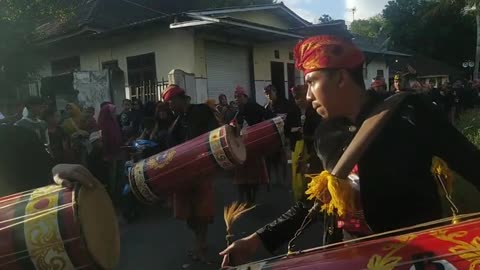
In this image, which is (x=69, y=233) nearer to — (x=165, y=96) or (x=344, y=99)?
(x=344, y=99)

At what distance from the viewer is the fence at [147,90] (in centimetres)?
1294

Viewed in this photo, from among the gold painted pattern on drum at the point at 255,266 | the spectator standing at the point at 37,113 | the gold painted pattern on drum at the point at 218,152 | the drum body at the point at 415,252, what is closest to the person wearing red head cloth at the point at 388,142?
the drum body at the point at 415,252

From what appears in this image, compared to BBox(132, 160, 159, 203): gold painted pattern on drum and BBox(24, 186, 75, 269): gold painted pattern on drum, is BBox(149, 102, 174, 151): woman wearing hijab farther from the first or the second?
BBox(24, 186, 75, 269): gold painted pattern on drum

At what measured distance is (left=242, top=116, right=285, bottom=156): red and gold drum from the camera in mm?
6422

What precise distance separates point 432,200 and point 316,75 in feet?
1.71

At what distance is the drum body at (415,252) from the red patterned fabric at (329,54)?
538mm

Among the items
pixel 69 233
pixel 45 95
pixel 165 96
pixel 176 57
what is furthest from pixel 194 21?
pixel 69 233

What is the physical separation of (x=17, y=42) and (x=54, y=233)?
11292 millimetres

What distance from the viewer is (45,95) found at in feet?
42.9

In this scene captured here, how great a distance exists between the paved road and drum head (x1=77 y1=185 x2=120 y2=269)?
195 cm

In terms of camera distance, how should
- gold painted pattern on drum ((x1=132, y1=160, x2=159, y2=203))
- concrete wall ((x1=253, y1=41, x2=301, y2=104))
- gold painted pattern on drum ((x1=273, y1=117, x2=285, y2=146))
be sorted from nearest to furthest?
gold painted pattern on drum ((x1=132, y1=160, x2=159, y2=203))
gold painted pattern on drum ((x1=273, y1=117, x2=285, y2=146))
concrete wall ((x1=253, y1=41, x2=301, y2=104))

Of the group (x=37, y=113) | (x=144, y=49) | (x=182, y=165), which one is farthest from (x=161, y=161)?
(x=144, y=49)

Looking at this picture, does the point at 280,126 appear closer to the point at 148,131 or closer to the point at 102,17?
the point at 148,131

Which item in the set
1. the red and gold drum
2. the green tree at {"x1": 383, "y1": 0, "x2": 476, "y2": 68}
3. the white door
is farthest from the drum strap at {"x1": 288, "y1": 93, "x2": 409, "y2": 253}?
the green tree at {"x1": 383, "y1": 0, "x2": 476, "y2": 68}
